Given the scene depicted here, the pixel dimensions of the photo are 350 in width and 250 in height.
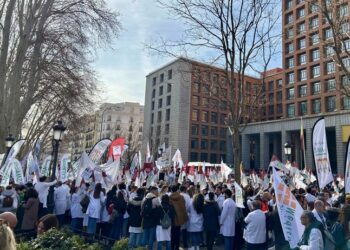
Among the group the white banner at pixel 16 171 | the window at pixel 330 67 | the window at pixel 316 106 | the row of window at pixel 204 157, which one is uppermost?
the window at pixel 330 67

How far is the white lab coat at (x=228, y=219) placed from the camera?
8.71m

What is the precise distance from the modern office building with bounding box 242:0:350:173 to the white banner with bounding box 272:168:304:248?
136 feet

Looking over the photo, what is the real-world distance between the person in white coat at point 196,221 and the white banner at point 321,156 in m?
3.08

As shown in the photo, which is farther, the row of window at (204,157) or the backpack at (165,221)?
the row of window at (204,157)

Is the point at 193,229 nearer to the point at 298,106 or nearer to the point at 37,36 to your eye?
the point at 37,36

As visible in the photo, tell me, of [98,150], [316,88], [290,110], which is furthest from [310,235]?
[290,110]

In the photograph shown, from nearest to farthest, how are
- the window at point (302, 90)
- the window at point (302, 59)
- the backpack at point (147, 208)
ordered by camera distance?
the backpack at point (147, 208) < the window at point (302, 90) < the window at point (302, 59)

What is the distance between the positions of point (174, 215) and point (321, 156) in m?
3.91

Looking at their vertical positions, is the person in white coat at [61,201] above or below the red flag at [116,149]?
below

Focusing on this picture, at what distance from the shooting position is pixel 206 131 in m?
69.4

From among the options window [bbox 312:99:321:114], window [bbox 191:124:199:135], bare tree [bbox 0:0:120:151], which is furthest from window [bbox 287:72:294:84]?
bare tree [bbox 0:0:120:151]

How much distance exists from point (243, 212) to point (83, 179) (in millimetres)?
5114

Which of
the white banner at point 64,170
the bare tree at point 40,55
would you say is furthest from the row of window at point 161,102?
the white banner at point 64,170

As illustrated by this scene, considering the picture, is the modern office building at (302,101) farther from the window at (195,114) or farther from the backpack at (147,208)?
the backpack at (147,208)
